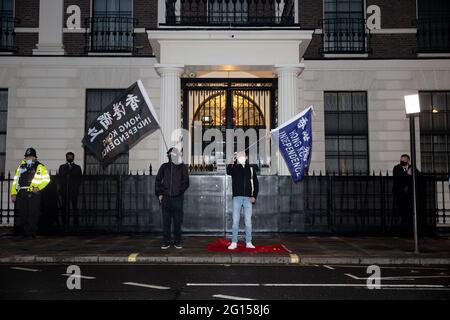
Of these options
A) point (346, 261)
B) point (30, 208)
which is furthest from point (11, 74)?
point (346, 261)

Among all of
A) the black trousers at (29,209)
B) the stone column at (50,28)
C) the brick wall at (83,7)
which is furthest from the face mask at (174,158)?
the brick wall at (83,7)

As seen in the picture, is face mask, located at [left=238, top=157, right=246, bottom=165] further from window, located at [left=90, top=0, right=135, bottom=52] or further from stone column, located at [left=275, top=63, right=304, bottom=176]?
Answer: window, located at [left=90, top=0, right=135, bottom=52]

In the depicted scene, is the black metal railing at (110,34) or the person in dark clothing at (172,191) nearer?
the person in dark clothing at (172,191)

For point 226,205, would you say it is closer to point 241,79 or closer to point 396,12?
point 241,79

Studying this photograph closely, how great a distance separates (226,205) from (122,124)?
3269 mm

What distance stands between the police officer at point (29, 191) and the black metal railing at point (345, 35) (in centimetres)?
962

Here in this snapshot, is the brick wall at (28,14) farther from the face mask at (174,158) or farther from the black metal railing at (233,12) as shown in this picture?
the face mask at (174,158)

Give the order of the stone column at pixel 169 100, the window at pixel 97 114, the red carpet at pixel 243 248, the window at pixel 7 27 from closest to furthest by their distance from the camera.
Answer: the red carpet at pixel 243 248
the stone column at pixel 169 100
the window at pixel 97 114
the window at pixel 7 27

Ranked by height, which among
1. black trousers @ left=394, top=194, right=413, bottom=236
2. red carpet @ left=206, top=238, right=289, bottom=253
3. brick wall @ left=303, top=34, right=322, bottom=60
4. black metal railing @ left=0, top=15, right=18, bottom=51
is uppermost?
black metal railing @ left=0, top=15, right=18, bottom=51

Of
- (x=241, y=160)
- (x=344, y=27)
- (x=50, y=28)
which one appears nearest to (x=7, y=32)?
(x=50, y=28)

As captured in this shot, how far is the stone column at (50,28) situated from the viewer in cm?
1548

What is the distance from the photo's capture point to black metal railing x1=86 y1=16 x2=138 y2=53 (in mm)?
15641

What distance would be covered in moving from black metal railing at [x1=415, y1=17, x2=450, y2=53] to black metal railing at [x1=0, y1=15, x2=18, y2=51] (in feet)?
43.9

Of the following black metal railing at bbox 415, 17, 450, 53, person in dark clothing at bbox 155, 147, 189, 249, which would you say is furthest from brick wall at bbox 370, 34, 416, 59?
person in dark clothing at bbox 155, 147, 189, 249
